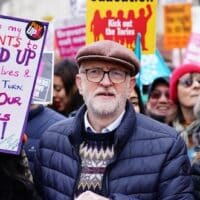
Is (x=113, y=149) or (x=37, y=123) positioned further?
(x=37, y=123)

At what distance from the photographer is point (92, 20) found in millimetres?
6402

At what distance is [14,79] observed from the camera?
3.98 meters

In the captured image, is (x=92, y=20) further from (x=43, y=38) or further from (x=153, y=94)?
(x=43, y=38)

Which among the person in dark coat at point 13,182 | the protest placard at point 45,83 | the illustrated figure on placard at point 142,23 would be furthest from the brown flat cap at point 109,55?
the illustrated figure on placard at point 142,23

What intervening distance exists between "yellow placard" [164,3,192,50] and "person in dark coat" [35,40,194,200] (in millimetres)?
6383

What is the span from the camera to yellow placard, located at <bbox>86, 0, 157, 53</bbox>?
630 centimetres

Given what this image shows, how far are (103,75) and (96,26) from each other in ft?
7.68

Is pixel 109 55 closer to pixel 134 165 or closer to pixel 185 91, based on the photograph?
pixel 134 165

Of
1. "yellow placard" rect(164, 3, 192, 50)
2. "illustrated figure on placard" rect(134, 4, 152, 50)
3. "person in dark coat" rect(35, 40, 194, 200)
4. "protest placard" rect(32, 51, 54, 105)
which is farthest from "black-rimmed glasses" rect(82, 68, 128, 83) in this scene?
"yellow placard" rect(164, 3, 192, 50)

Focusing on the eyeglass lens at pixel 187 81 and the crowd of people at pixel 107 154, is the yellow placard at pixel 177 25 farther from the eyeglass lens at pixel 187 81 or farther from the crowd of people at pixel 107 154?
the crowd of people at pixel 107 154

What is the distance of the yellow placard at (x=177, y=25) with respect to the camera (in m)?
10.5

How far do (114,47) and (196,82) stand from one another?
2566 millimetres

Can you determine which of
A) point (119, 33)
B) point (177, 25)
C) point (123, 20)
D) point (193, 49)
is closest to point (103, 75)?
point (119, 33)

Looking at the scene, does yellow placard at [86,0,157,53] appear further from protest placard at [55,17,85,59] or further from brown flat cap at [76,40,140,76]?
protest placard at [55,17,85,59]
